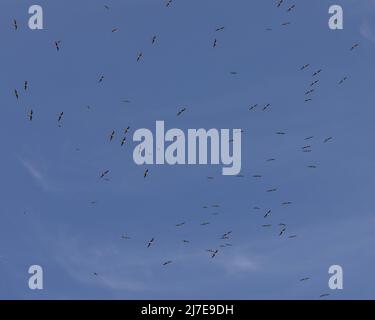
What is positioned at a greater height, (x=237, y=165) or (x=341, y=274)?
(x=237, y=165)

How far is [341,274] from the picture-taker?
206 ft

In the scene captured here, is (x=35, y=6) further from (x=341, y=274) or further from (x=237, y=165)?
(x=341, y=274)
